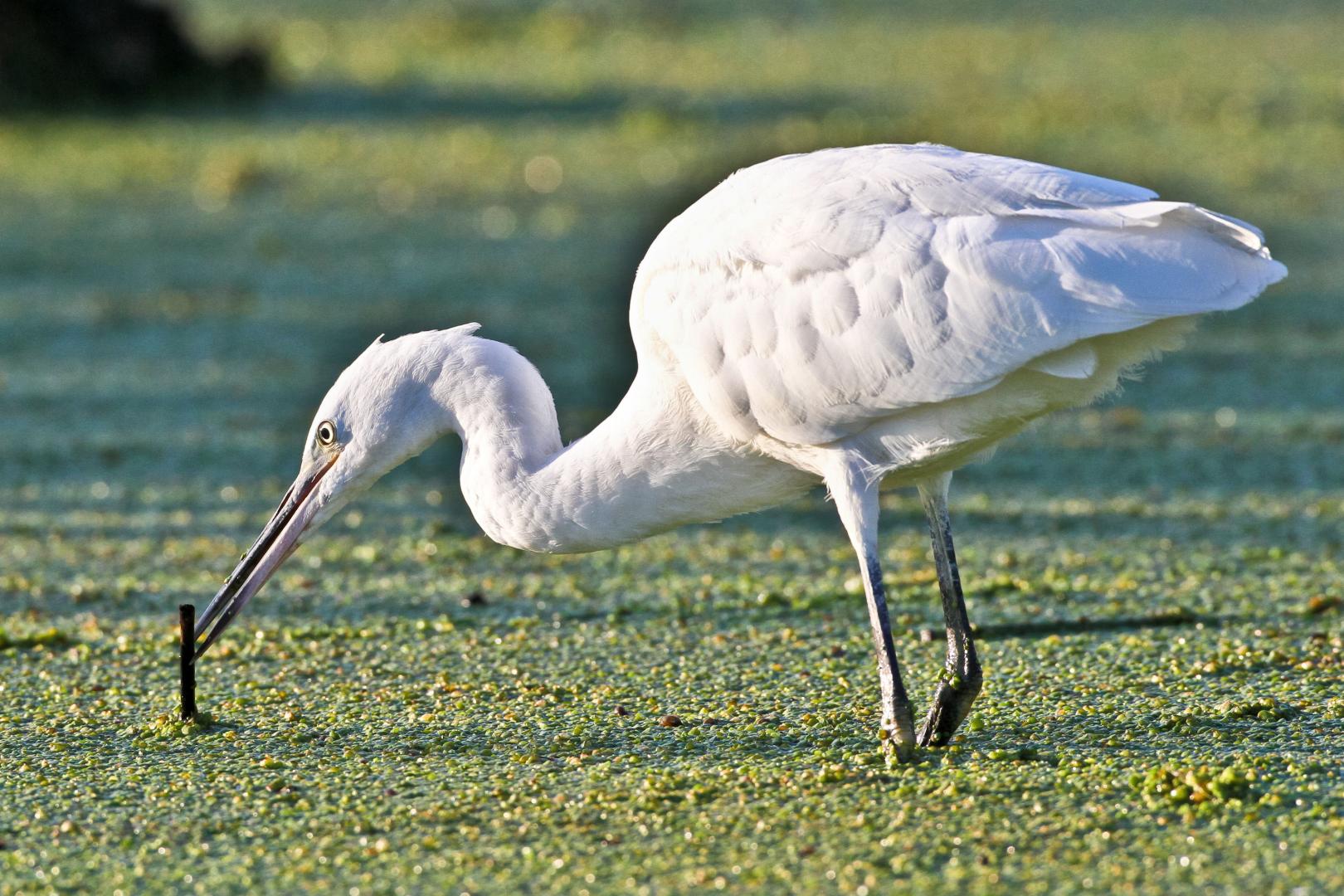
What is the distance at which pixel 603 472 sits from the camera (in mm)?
2861

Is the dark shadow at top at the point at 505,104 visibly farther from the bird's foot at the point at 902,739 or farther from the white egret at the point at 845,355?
the bird's foot at the point at 902,739

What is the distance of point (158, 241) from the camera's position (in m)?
6.84

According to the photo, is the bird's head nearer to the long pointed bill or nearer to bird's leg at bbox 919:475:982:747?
the long pointed bill

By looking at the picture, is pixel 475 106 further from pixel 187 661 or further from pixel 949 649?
pixel 949 649

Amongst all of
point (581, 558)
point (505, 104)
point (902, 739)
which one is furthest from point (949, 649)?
point (505, 104)

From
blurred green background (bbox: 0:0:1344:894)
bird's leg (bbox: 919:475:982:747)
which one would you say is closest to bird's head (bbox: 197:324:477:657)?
blurred green background (bbox: 0:0:1344:894)

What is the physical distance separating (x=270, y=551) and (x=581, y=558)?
109 centimetres

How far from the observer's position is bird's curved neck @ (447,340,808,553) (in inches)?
112

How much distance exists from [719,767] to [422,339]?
34.4 inches

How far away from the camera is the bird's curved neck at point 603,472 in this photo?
2.86 m

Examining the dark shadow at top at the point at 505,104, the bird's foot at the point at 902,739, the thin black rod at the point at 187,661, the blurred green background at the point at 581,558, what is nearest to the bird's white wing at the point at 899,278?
the bird's foot at the point at 902,739

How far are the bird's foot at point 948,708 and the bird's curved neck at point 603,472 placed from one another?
40 cm

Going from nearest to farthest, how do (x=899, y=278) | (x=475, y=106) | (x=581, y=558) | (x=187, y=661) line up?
(x=899, y=278)
(x=187, y=661)
(x=581, y=558)
(x=475, y=106)

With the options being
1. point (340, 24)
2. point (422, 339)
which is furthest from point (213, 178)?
point (422, 339)
